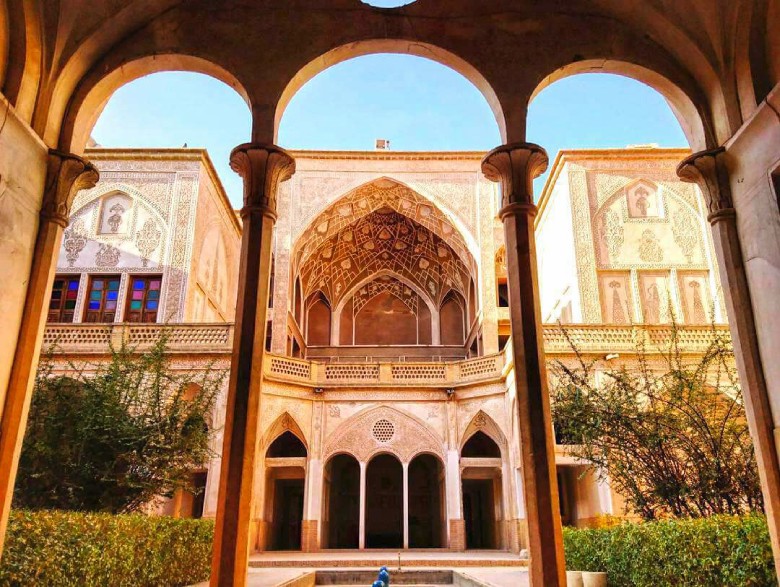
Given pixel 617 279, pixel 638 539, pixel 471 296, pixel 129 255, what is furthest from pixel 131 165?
pixel 638 539

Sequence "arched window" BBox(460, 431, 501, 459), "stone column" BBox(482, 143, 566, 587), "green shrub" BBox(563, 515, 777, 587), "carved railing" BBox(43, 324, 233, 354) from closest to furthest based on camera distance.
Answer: "stone column" BBox(482, 143, 566, 587) → "green shrub" BBox(563, 515, 777, 587) → "carved railing" BBox(43, 324, 233, 354) → "arched window" BBox(460, 431, 501, 459)

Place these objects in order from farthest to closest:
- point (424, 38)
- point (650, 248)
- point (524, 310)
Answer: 1. point (650, 248)
2. point (424, 38)
3. point (524, 310)

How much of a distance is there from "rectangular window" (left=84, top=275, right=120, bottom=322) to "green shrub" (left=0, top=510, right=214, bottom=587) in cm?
1181

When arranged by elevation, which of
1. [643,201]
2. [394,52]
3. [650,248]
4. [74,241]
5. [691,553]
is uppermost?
[643,201]

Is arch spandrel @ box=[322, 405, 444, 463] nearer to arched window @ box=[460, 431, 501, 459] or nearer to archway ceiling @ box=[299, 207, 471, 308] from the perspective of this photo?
arched window @ box=[460, 431, 501, 459]

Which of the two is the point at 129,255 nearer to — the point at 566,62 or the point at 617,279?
the point at 617,279

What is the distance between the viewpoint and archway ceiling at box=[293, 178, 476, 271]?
2272 cm

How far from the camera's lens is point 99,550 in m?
5.45

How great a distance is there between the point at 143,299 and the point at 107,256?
5.33 ft

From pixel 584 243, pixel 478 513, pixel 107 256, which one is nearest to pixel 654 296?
pixel 584 243

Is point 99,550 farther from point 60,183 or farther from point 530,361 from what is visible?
point 530,361

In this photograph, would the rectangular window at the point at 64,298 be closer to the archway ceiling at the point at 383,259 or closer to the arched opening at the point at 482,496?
the archway ceiling at the point at 383,259

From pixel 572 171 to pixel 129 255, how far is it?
13.3 metres

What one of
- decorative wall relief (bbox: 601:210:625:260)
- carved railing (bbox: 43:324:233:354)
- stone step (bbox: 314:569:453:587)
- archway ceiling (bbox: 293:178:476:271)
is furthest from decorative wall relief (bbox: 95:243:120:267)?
decorative wall relief (bbox: 601:210:625:260)
